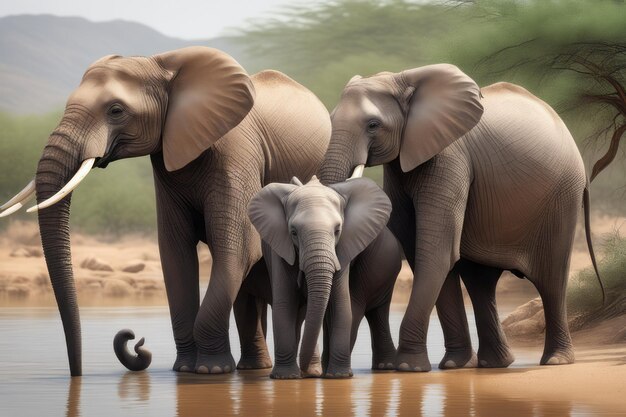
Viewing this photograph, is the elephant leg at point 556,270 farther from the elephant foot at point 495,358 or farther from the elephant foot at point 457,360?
the elephant foot at point 457,360

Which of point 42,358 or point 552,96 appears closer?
point 42,358

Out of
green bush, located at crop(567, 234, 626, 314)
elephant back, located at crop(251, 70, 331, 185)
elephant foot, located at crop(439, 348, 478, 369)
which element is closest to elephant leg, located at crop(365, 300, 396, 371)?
elephant foot, located at crop(439, 348, 478, 369)

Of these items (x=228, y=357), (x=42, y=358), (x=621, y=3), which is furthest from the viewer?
(x=621, y=3)

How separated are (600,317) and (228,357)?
17.4 feet

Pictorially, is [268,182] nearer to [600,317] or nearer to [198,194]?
[198,194]

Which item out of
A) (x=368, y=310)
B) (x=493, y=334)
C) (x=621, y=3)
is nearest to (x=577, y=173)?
(x=493, y=334)

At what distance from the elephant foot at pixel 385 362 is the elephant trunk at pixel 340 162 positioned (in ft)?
4.35

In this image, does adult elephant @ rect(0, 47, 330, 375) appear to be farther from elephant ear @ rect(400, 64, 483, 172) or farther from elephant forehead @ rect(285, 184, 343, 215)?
elephant ear @ rect(400, 64, 483, 172)

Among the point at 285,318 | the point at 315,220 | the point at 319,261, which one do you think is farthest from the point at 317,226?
the point at 285,318

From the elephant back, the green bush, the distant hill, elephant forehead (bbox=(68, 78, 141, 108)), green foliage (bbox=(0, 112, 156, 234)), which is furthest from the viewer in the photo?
the distant hill

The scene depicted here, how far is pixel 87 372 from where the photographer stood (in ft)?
37.4

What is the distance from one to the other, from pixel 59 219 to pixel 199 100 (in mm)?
1398

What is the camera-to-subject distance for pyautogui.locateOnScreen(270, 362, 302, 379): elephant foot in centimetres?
1016

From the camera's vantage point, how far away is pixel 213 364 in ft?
35.7
